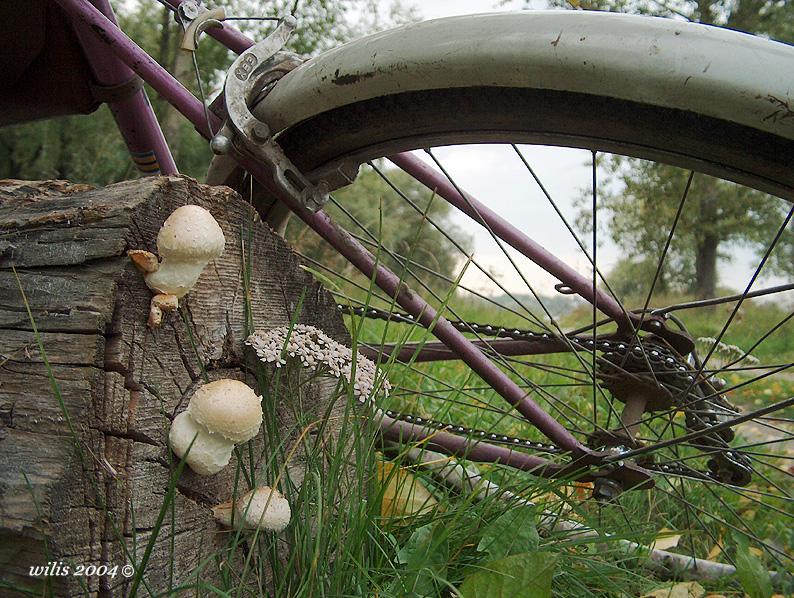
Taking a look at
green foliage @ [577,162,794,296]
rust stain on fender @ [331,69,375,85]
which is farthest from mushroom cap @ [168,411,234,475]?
green foliage @ [577,162,794,296]

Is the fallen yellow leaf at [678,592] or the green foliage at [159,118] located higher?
the green foliage at [159,118]

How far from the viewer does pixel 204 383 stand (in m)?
1.20

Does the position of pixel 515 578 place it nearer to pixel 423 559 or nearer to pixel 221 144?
pixel 423 559

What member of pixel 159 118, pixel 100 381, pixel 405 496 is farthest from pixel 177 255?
pixel 159 118

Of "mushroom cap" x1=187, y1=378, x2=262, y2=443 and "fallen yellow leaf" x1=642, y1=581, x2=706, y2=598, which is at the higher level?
"mushroom cap" x1=187, y1=378, x2=262, y2=443

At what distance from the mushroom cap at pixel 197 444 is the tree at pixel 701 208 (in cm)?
1104

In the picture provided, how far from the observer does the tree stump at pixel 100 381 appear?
39.3 inches

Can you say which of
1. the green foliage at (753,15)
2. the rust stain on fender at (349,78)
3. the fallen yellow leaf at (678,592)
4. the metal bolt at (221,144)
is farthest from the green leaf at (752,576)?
the green foliage at (753,15)

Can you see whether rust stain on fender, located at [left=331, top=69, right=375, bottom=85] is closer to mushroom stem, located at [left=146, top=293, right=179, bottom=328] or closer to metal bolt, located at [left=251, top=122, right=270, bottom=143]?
metal bolt, located at [left=251, top=122, right=270, bottom=143]

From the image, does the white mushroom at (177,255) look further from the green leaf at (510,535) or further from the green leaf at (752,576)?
the green leaf at (752,576)

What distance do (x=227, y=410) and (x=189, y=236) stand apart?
0.28m

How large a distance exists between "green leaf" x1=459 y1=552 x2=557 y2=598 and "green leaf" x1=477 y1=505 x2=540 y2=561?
0.10 metres

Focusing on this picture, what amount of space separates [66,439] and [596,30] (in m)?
1.01

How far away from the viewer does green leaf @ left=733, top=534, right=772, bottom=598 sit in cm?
161
